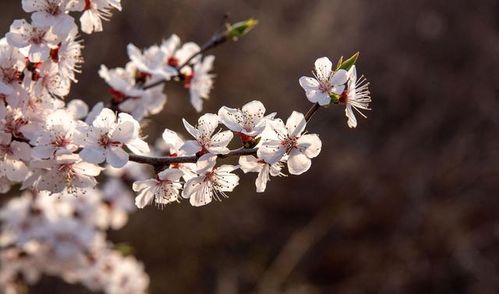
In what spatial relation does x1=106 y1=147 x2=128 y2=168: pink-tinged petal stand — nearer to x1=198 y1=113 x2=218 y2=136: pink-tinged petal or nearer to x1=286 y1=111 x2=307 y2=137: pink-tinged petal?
x1=198 y1=113 x2=218 y2=136: pink-tinged petal

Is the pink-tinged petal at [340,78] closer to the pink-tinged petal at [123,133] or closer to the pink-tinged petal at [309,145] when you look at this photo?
the pink-tinged petal at [309,145]

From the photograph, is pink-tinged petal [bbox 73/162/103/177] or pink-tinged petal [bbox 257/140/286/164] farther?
pink-tinged petal [bbox 73/162/103/177]

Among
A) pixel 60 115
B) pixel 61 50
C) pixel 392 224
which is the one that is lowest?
pixel 60 115

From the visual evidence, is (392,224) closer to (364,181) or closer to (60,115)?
(364,181)

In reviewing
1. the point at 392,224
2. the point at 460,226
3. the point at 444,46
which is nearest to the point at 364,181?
the point at 392,224

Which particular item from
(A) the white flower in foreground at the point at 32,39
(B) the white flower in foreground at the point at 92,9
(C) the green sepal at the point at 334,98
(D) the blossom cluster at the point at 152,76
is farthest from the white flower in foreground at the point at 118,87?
(C) the green sepal at the point at 334,98

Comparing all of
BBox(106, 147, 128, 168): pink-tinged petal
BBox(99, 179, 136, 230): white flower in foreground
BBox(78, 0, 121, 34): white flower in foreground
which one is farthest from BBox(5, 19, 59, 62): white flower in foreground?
BBox(99, 179, 136, 230): white flower in foreground

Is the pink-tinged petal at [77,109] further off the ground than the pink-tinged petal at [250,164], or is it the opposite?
the pink-tinged petal at [250,164]
